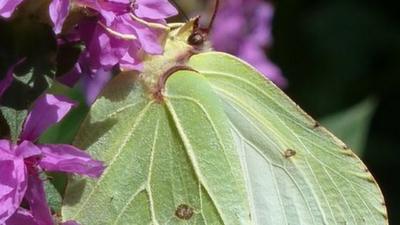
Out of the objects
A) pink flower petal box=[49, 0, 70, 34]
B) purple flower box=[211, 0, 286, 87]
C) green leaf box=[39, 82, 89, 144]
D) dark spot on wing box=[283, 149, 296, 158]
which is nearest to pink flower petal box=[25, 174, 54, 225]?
pink flower petal box=[49, 0, 70, 34]

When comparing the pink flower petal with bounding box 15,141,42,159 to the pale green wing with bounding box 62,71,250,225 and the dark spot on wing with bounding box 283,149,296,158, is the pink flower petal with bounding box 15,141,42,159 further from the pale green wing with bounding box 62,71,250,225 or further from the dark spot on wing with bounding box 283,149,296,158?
the dark spot on wing with bounding box 283,149,296,158

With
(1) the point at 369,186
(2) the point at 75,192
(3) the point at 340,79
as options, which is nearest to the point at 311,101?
(3) the point at 340,79

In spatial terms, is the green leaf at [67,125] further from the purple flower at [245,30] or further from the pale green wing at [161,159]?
the purple flower at [245,30]

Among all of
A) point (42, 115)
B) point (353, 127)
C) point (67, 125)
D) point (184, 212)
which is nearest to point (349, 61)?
point (353, 127)

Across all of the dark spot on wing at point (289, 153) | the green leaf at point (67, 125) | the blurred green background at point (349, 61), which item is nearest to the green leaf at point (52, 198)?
the dark spot on wing at point (289, 153)

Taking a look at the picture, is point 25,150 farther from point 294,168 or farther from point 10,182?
point 294,168
